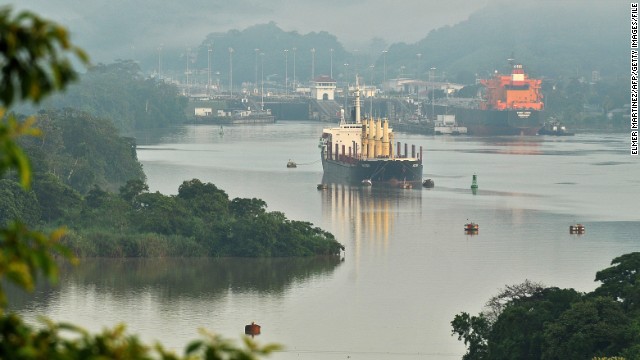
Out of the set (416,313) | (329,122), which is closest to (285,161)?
(416,313)

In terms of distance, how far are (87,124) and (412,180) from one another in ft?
51.3

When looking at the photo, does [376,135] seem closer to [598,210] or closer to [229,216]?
[598,210]

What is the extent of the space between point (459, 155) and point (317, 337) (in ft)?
227

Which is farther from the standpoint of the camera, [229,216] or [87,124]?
[87,124]

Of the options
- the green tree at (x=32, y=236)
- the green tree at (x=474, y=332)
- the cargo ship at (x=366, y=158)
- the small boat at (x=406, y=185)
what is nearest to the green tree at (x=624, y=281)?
the green tree at (x=474, y=332)

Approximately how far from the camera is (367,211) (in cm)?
6094

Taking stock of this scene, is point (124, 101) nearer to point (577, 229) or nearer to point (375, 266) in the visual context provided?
point (577, 229)

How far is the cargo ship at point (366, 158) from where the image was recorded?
74.6 metres

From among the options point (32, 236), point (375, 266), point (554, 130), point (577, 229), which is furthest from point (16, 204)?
point (554, 130)

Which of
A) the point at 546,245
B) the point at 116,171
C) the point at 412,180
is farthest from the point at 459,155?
the point at 546,245

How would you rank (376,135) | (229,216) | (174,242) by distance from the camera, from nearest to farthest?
(174,242), (229,216), (376,135)

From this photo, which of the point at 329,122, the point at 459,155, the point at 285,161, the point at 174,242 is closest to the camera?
the point at 174,242

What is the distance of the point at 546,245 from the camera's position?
48156 millimetres

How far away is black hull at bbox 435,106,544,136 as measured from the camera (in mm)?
136625
